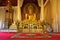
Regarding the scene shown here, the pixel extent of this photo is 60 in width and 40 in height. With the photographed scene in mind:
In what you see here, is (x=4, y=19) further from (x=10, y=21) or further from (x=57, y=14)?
(x=57, y=14)

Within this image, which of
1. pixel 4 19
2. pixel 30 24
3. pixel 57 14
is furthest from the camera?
pixel 4 19

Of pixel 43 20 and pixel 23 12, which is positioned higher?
pixel 23 12

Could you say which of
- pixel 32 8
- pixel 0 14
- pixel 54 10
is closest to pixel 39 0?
pixel 32 8

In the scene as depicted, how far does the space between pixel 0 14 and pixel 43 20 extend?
3.99 m

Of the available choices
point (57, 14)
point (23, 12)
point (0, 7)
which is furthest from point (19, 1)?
point (57, 14)

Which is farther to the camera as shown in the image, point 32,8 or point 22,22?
point 32,8

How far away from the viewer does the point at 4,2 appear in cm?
1327

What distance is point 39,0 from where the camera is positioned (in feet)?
41.1

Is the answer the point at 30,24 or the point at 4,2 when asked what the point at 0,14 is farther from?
the point at 30,24

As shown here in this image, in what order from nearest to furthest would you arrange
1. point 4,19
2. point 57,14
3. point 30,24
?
point 57,14 < point 30,24 < point 4,19

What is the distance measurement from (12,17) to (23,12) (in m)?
1.12

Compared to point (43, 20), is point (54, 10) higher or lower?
higher

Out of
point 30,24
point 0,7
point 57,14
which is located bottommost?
point 30,24

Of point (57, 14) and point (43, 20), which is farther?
point (43, 20)
